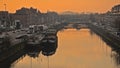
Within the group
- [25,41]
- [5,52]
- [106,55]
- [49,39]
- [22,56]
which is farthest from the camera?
[49,39]

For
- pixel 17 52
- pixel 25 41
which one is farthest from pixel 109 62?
pixel 25 41

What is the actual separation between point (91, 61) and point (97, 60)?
642 mm

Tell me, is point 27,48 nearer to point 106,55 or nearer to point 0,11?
point 106,55

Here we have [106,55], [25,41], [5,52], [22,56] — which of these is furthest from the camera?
[25,41]

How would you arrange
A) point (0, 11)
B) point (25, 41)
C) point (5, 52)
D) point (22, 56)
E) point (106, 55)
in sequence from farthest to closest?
point (0, 11) → point (25, 41) → point (106, 55) → point (22, 56) → point (5, 52)

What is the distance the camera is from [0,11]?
6075 cm

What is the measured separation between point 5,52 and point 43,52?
5.42 metres

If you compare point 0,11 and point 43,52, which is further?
point 0,11

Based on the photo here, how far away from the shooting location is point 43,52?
28062mm

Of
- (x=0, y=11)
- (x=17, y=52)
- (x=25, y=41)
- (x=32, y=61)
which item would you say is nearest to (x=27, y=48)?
(x=25, y=41)

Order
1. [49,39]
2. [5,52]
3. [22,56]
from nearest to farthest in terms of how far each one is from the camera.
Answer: [5,52]
[22,56]
[49,39]

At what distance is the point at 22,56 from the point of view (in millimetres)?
25312

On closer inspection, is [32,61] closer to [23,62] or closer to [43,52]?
[23,62]

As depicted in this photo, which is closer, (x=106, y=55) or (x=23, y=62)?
(x=23, y=62)
